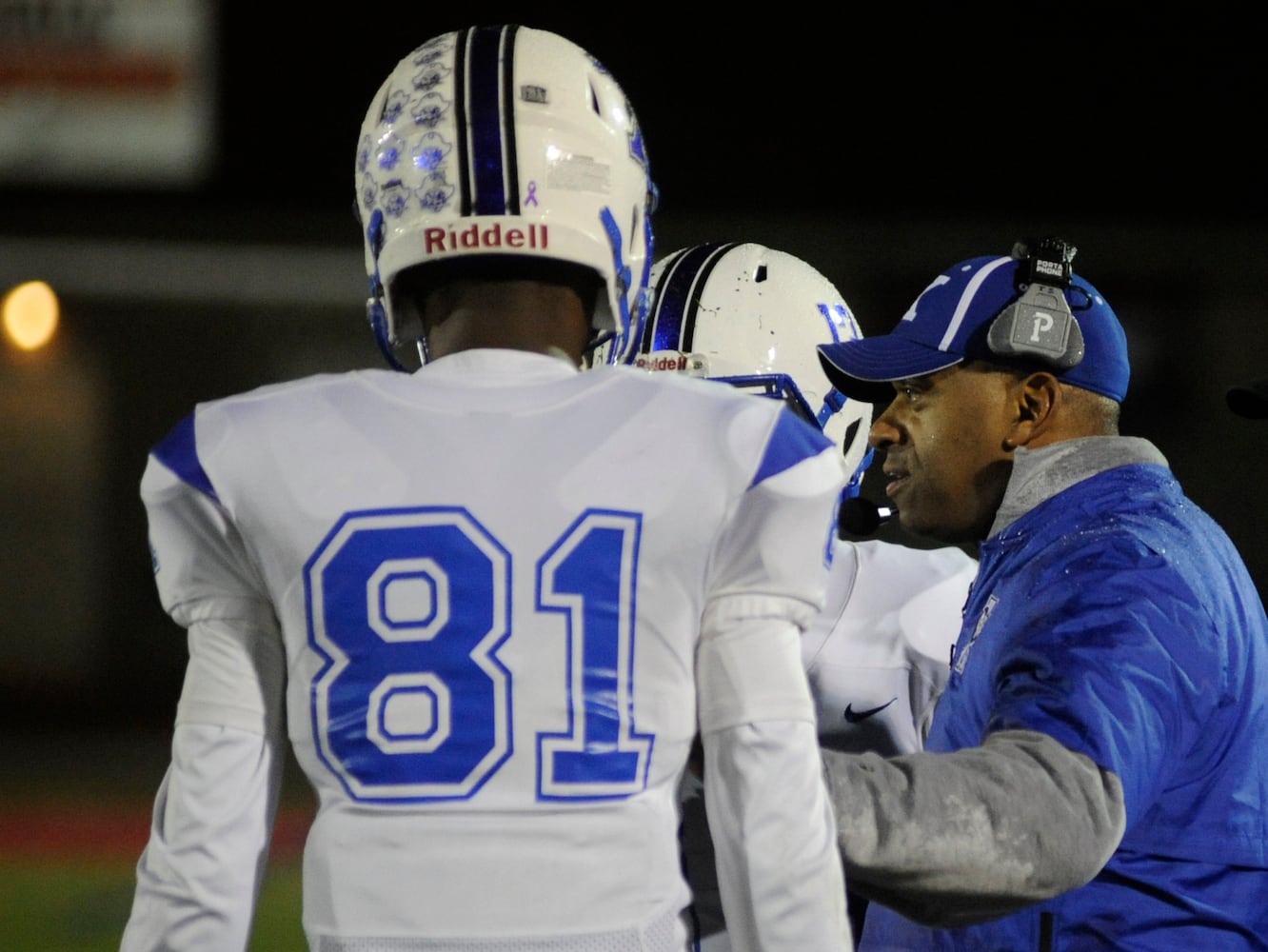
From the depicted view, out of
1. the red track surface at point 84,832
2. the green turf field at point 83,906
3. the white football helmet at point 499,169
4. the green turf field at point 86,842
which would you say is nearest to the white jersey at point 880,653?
the white football helmet at point 499,169

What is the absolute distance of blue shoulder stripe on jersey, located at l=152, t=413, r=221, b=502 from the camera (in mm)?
1386

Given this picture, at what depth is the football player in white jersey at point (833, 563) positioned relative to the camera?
2.35 metres

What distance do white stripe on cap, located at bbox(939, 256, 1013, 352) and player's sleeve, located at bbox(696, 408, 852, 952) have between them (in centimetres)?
91

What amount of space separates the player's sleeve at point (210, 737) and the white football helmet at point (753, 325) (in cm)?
118

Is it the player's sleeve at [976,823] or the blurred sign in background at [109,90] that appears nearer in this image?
the player's sleeve at [976,823]

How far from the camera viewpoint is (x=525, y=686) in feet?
4.37

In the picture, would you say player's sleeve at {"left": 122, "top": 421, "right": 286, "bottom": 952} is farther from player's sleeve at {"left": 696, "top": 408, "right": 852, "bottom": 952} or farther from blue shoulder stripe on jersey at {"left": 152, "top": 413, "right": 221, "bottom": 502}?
player's sleeve at {"left": 696, "top": 408, "right": 852, "bottom": 952}

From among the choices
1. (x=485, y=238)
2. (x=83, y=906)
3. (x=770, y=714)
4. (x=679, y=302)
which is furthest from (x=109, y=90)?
(x=770, y=714)

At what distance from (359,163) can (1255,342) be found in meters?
7.75

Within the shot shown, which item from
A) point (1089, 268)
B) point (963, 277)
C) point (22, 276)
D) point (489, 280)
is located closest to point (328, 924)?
point (489, 280)

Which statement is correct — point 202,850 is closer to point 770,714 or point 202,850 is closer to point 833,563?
point 770,714

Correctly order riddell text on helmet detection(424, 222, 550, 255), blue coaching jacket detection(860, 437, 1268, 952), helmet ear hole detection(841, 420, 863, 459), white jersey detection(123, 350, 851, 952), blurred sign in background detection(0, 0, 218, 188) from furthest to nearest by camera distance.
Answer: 1. blurred sign in background detection(0, 0, 218, 188)
2. helmet ear hole detection(841, 420, 863, 459)
3. blue coaching jacket detection(860, 437, 1268, 952)
4. riddell text on helmet detection(424, 222, 550, 255)
5. white jersey detection(123, 350, 851, 952)

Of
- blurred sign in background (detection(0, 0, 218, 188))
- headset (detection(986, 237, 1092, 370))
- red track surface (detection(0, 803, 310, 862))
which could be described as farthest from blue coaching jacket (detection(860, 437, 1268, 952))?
blurred sign in background (detection(0, 0, 218, 188))

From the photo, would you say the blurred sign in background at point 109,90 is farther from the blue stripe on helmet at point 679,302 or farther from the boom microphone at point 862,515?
the boom microphone at point 862,515
